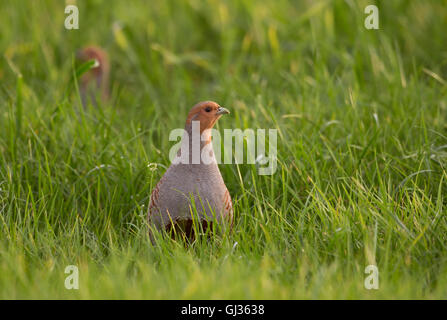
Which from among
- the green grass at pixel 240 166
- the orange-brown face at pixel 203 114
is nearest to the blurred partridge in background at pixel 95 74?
the green grass at pixel 240 166

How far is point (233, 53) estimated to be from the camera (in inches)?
257

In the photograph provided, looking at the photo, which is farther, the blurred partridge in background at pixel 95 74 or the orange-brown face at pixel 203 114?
the blurred partridge in background at pixel 95 74

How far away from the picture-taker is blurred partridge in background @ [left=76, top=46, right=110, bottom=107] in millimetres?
5773

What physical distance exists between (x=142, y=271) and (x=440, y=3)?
15.5 ft

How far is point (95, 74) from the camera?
5.96 m

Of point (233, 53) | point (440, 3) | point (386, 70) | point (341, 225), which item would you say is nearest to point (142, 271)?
point (341, 225)

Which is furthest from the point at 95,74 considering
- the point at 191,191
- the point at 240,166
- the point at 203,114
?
the point at 191,191

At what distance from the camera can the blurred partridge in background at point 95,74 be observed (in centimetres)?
577

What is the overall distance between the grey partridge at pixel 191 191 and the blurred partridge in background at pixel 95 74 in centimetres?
260

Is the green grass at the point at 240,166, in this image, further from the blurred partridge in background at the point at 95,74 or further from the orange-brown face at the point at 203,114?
the orange-brown face at the point at 203,114

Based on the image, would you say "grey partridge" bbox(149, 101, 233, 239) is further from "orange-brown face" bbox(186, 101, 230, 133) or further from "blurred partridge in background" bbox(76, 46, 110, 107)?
"blurred partridge in background" bbox(76, 46, 110, 107)

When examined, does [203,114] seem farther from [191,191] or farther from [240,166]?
[240,166]

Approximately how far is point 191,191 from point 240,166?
897mm
